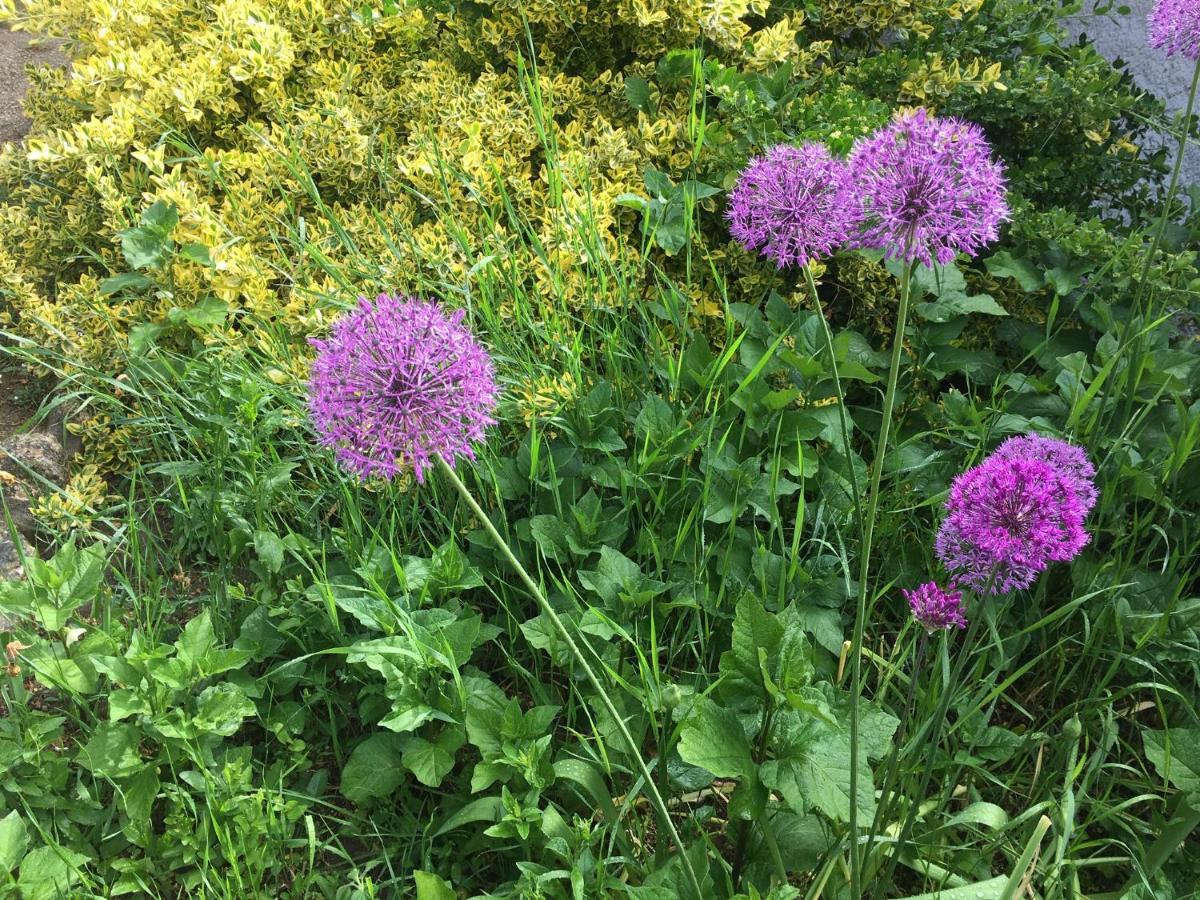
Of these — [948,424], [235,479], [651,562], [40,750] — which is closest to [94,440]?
[235,479]

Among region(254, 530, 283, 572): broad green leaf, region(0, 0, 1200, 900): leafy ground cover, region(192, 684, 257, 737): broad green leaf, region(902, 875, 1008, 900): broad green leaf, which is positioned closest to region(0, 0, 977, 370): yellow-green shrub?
region(0, 0, 1200, 900): leafy ground cover

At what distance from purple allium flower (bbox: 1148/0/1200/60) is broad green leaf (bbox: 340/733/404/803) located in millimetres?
2312

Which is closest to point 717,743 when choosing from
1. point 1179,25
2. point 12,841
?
point 12,841

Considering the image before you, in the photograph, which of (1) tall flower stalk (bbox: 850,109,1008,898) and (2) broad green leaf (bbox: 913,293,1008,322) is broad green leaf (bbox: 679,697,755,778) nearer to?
(1) tall flower stalk (bbox: 850,109,1008,898)

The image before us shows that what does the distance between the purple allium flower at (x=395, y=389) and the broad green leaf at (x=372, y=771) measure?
798 mm

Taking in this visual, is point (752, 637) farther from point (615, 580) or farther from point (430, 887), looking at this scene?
point (430, 887)

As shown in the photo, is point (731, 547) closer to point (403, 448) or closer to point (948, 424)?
point (948, 424)

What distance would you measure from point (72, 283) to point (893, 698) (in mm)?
2875

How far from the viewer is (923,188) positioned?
4.41ft

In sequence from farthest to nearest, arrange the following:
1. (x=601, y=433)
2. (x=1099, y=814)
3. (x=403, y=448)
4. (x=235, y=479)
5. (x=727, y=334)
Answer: (x=727, y=334)
(x=235, y=479)
(x=601, y=433)
(x=1099, y=814)
(x=403, y=448)

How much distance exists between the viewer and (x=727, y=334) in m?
2.66

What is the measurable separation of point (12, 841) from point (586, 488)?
1.43 m

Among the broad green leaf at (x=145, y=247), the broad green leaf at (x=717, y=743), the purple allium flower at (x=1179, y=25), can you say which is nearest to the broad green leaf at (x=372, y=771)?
the broad green leaf at (x=717, y=743)

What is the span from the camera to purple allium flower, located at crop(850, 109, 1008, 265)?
4.40 feet
